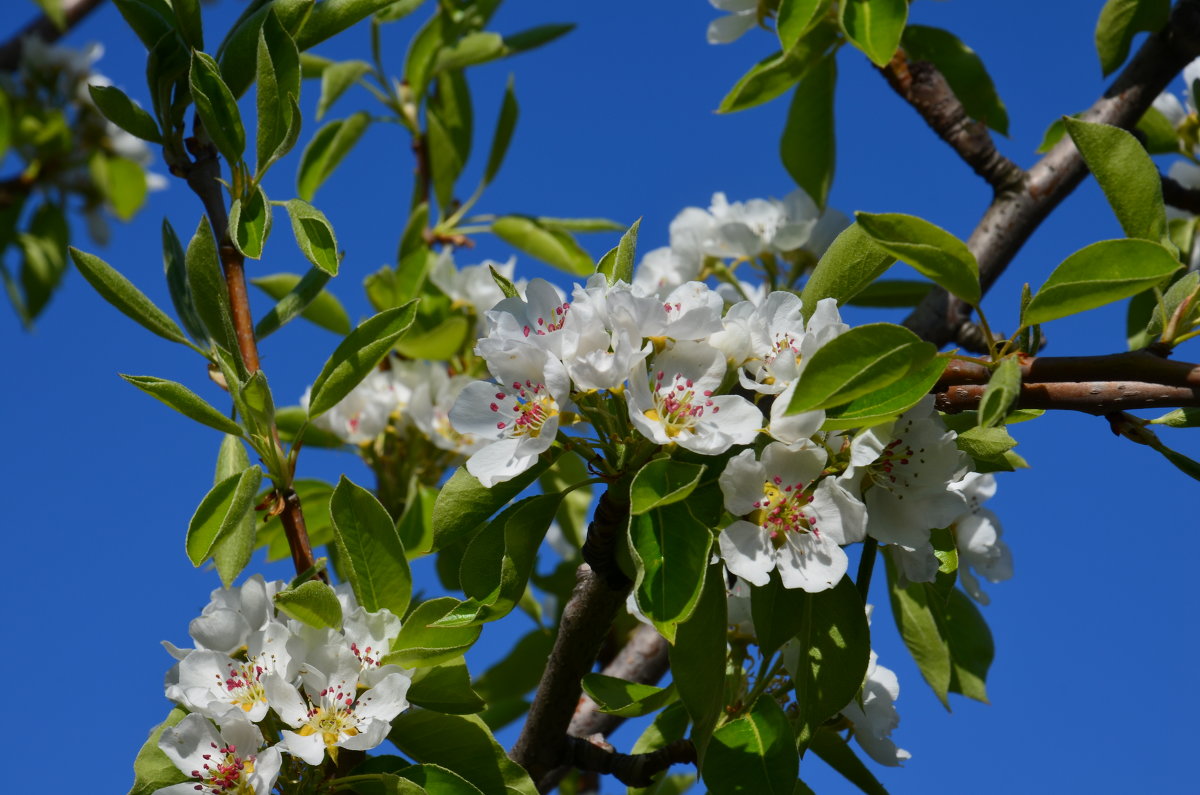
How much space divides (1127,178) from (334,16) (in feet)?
3.44

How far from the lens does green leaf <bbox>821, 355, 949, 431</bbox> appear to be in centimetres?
107

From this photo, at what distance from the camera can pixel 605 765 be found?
1.55 meters

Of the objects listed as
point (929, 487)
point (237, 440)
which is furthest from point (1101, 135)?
point (237, 440)

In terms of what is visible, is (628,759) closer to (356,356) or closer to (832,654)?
(832,654)

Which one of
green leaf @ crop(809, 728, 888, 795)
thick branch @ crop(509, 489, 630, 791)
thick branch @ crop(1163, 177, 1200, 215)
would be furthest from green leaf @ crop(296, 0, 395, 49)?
thick branch @ crop(1163, 177, 1200, 215)

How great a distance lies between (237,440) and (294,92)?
452mm

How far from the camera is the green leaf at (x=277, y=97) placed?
1.45 metres

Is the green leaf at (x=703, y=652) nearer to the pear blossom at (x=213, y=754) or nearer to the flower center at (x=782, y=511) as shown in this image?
the flower center at (x=782, y=511)

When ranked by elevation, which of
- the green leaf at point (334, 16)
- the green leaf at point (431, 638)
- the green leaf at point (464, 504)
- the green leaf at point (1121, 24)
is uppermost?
the green leaf at point (1121, 24)

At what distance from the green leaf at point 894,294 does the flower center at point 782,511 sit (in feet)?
3.93

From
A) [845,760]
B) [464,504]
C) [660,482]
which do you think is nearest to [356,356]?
[464,504]

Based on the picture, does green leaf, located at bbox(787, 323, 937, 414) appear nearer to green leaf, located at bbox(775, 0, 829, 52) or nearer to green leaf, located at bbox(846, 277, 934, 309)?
green leaf, located at bbox(775, 0, 829, 52)

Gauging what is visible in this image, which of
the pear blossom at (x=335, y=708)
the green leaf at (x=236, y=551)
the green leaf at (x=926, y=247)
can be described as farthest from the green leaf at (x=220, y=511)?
the green leaf at (x=926, y=247)

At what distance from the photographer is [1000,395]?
1.00 meters
